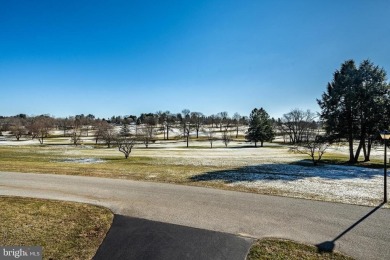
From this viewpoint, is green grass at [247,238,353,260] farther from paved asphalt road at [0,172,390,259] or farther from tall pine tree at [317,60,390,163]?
tall pine tree at [317,60,390,163]

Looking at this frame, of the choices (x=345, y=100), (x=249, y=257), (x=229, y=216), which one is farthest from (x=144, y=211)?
(x=345, y=100)

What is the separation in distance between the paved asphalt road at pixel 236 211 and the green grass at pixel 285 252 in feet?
1.80

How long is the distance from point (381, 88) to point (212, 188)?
2901 centimetres

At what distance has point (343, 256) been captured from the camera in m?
8.02

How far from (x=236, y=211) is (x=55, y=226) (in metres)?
7.79

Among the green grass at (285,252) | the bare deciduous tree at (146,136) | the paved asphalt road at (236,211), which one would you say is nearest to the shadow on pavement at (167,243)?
the green grass at (285,252)

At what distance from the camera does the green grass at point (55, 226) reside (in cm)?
852

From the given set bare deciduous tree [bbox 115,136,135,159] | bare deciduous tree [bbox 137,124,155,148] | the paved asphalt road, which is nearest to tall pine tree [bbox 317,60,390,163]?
the paved asphalt road

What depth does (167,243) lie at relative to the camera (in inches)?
346

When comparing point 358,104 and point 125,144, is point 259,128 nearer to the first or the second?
point 358,104

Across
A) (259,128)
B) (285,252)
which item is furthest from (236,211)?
(259,128)

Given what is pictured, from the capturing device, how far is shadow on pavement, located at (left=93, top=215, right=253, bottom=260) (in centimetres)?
808

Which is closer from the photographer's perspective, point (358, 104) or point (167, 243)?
point (167, 243)

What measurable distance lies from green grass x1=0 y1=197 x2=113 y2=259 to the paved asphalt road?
48.2 inches
